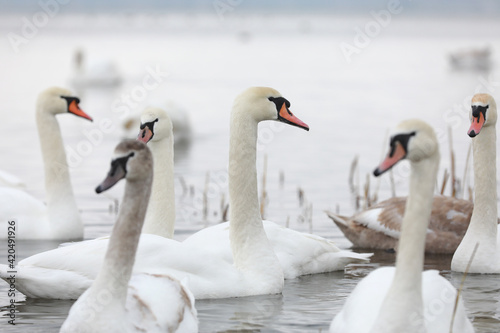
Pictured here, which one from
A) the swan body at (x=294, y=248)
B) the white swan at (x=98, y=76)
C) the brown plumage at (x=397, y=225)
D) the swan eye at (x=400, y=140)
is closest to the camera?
the swan eye at (x=400, y=140)

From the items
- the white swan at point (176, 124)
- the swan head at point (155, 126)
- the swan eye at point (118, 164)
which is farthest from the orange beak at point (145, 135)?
the white swan at point (176, 124)

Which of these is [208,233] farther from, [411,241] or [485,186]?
[411,241]

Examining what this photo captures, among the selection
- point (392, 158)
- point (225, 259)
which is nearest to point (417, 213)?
point (392, 158)

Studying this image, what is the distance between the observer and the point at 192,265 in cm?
734

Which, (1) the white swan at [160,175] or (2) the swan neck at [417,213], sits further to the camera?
(1) the white swan at [160,175]

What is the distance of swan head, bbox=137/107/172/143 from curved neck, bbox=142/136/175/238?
0.06m

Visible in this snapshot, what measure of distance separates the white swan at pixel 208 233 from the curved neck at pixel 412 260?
9.47ft

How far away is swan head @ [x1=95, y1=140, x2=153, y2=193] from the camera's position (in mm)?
5730

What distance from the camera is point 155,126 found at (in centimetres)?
845

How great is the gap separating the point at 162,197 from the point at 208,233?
516 millimetres

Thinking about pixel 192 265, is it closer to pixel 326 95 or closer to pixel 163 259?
pixel 163 259

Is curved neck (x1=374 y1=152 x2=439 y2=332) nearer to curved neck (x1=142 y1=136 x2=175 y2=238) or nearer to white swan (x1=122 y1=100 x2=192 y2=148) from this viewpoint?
curved neck (x1=142 y1=136 x2=175 y2=238)

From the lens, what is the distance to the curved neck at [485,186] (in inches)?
346

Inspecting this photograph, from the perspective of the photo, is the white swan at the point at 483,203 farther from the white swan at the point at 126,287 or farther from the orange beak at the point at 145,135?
the white swan at the point at 126,287
